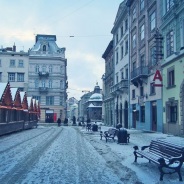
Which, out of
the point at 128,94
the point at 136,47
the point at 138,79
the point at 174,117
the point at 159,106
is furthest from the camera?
the point at 128,94

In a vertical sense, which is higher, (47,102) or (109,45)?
(109,45)

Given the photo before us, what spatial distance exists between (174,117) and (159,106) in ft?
10.3

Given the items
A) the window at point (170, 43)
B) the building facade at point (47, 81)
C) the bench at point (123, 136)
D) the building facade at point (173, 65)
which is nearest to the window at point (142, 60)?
the building facade at point (173, 65)

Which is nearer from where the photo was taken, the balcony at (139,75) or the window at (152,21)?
the window at (152,21)

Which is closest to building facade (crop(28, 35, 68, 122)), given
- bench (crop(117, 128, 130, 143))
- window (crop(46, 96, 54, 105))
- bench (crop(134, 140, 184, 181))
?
window (crop(46, 96, 54, 105))

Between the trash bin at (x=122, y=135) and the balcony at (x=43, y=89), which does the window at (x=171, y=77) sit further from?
the balcony at (x=43, y=89)

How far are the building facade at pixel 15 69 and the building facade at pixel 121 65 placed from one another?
25.4 metres

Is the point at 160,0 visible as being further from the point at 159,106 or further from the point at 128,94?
the point at 128,94

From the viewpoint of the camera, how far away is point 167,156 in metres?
8.50

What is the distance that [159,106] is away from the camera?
26.5 meters

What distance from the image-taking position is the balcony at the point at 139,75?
29984 mm

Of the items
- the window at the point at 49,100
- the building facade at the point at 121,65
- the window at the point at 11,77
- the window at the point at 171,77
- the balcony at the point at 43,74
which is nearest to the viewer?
the window at the point at 171,77

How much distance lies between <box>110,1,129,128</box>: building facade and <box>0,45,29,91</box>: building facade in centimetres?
2537

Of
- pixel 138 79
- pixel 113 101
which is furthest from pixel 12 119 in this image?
pixel 113 101
